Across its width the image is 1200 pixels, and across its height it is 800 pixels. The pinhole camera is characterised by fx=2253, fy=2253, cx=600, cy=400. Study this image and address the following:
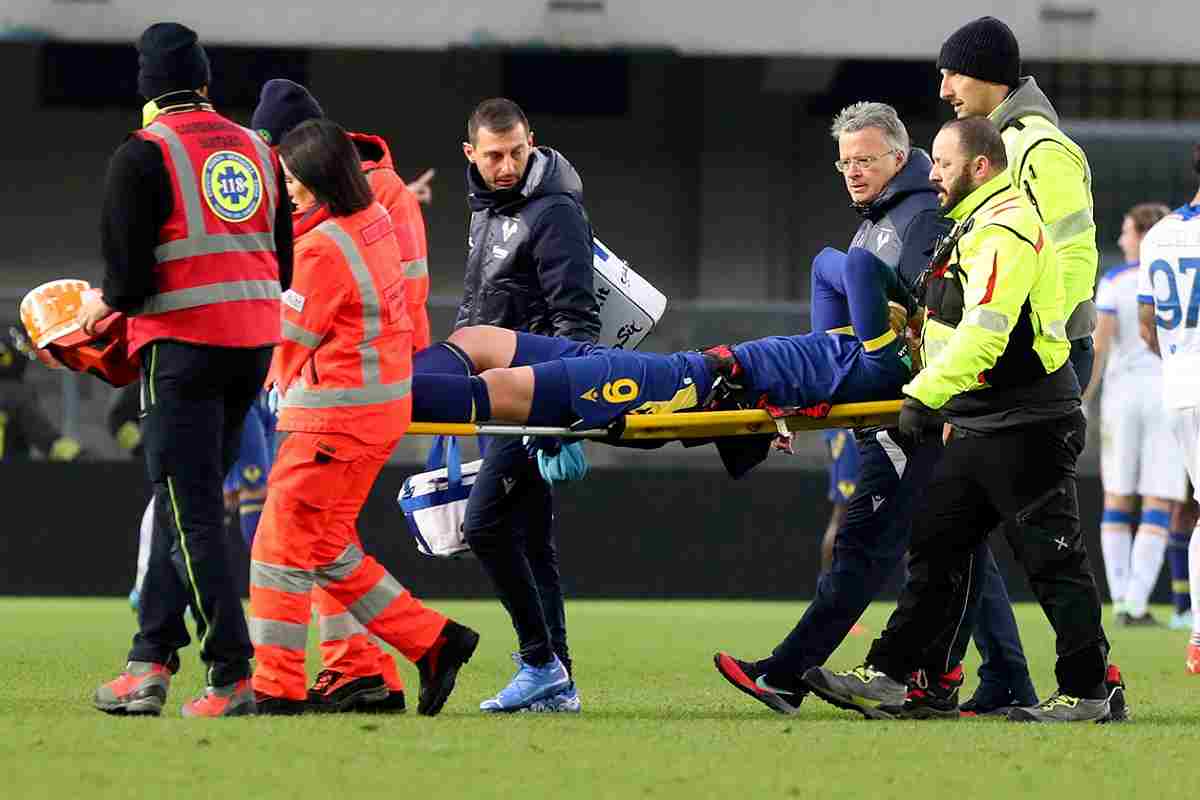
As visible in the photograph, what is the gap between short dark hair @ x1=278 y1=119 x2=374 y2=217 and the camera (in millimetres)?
6992

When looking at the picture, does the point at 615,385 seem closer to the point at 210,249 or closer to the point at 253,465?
the point at 210,249

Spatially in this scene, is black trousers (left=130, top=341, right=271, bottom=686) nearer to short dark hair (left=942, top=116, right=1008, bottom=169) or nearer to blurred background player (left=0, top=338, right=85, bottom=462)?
short dark hair (left=942, top=116, right=1008, bottom=169)

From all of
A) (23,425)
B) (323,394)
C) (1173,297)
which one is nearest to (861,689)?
(323,394)

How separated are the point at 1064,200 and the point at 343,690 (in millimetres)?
2901

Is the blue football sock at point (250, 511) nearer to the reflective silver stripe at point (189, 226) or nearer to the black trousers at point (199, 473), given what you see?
the black trousers at point (199, 473)

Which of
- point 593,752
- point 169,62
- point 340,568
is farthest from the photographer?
point 340,568

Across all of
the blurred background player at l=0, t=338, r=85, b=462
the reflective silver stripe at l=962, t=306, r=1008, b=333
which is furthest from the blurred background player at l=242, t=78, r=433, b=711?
the blurred background player at l=0, t=338, r=85, b=462

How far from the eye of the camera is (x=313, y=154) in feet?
23.0

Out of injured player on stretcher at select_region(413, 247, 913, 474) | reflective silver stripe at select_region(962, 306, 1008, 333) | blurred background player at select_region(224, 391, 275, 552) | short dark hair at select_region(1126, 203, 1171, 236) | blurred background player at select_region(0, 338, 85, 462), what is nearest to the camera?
reflective silver stripe at select_region(962, 306, 1008, 333)

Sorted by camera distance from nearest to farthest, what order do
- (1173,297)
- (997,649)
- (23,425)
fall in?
(997,649) < (1173,297) < (23,425)

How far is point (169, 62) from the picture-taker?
7.03 meters

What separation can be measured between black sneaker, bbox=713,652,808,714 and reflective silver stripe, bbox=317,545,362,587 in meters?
1.30

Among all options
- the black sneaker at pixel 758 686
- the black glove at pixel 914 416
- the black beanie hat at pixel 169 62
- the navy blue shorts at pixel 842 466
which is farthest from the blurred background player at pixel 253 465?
the black glove at pixel 914 416

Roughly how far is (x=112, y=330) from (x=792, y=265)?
55.4 ft
